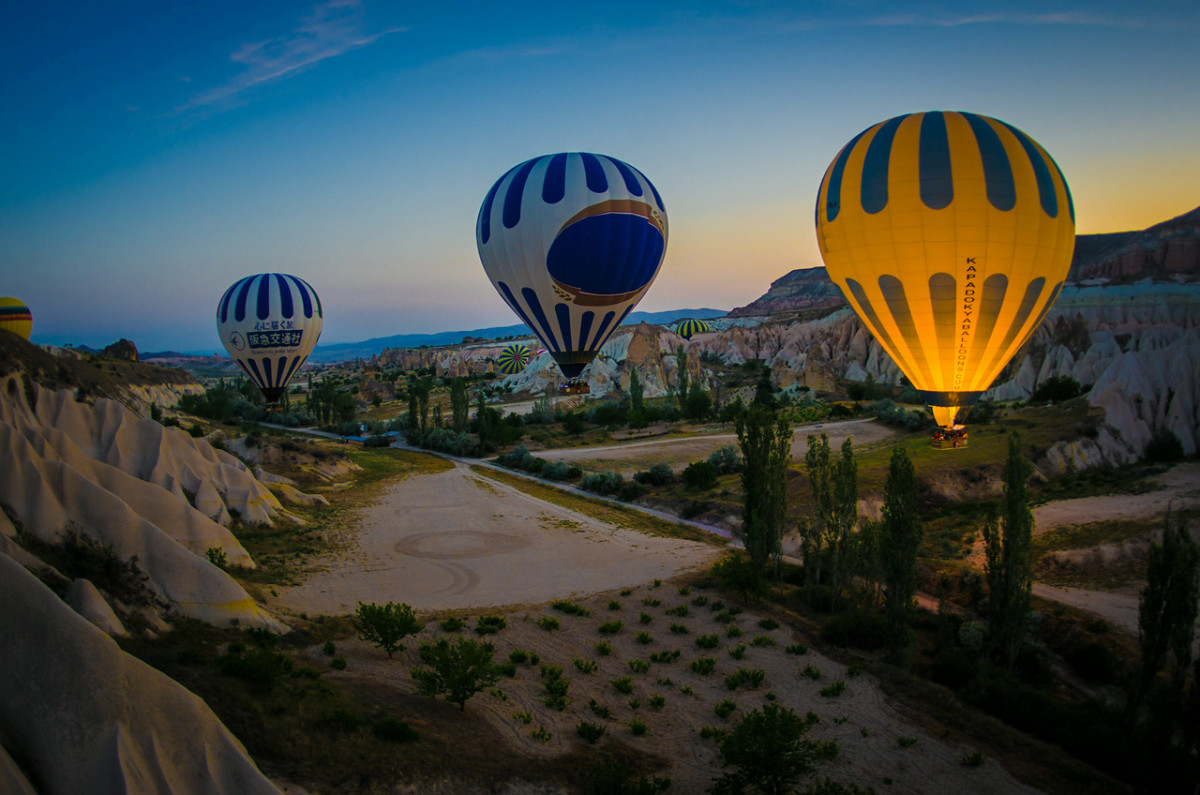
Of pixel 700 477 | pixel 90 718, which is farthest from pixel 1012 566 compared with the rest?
pixel 700 477

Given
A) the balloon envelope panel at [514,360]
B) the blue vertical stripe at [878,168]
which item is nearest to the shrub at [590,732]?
the blue vertical stripe at [878,168]

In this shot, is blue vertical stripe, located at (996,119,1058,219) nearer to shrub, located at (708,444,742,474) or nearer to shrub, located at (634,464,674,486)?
shrub, located at (708,444,742,474)

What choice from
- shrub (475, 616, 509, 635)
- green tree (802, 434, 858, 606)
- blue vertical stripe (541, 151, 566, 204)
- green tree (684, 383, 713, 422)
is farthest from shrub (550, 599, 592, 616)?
green tree (684, 383, 713, 422)

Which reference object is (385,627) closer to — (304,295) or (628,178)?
(628,178)

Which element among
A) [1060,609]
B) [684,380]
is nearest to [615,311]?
[1060,609]

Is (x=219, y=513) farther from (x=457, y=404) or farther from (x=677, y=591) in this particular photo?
(x=457, y=404)
